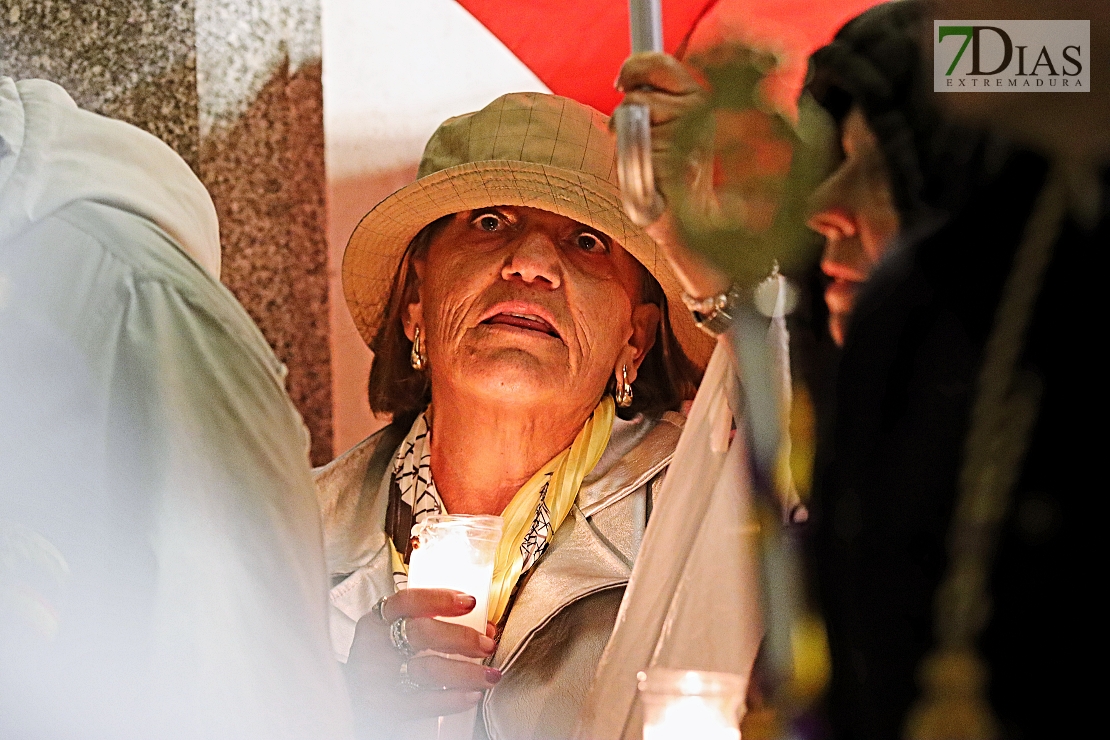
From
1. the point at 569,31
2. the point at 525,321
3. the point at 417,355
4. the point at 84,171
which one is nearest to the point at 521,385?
the point at 525,321

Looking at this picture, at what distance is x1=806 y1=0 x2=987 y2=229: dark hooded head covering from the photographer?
974mm

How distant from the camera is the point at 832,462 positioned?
1000 millimetres

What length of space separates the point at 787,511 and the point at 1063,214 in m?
0.36

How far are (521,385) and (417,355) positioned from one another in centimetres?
18

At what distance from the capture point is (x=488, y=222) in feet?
4.70

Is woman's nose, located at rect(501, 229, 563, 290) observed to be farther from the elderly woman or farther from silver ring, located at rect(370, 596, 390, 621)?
silver ring, located at rect(370, 596, 390, 621)

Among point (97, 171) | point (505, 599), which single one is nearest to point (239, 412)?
point (97, 171)

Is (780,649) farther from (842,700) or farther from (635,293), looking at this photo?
(635,293)

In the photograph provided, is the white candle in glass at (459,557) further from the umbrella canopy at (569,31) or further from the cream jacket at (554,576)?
the umbrella canopy at (569,31)

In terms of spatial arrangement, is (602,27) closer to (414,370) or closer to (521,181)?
(521,181)

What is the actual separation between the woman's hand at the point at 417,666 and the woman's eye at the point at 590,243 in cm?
44

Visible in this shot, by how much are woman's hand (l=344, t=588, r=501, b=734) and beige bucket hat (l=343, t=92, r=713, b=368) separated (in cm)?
39

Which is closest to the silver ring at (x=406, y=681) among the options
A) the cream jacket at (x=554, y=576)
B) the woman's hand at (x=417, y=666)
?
the woman's hand at (x=417, y=666)

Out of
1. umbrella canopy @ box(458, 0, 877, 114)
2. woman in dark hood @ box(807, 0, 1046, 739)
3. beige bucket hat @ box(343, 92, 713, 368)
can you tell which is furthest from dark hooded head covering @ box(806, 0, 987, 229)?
beige bucket hat @ box(343, 92, 713, 368)
